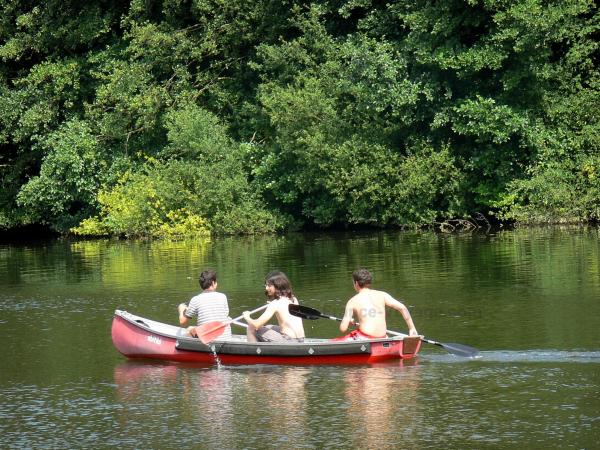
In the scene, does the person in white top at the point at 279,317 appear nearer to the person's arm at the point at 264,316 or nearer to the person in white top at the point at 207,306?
the person's arm at the point at 264,316

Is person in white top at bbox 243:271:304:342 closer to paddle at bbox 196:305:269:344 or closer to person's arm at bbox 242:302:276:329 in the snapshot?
person's arm at bbox 242:302:276:329

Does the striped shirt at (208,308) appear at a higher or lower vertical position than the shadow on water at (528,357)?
higher

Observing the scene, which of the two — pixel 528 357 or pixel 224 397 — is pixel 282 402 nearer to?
pixel 224 397

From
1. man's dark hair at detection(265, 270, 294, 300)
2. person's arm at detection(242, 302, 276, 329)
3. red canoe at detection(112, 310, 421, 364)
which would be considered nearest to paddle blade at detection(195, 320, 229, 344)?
red canoe at detection(112, 310, 421, 364)

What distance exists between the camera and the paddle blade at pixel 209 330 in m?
18.3

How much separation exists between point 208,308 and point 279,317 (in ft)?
3.85

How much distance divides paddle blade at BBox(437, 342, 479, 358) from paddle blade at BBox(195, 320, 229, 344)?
3.41 meters

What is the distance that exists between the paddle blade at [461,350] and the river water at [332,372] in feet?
0.40

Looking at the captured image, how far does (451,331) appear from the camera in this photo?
1997 cm

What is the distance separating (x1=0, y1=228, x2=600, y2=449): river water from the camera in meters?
13.8

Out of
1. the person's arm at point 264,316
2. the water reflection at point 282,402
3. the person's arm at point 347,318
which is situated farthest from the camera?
the person's arm at point 264,316

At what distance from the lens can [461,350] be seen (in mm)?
17359

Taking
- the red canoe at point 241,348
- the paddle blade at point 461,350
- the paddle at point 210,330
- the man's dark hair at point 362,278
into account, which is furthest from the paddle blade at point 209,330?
the paddle blade at point 461,350

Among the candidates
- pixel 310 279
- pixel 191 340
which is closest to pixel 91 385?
pixel 191 340
